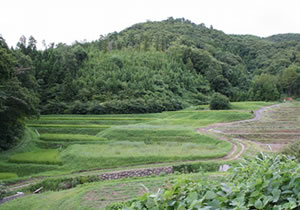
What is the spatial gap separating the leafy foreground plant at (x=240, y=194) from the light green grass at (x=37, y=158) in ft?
78.1

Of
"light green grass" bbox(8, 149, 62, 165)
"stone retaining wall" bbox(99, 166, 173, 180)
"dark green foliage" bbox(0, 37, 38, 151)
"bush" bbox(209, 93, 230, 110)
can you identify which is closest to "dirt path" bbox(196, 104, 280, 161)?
"stone retaining wall" bbox(99, 166, 173, 180)

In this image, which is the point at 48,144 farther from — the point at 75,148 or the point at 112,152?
the point at 112,152

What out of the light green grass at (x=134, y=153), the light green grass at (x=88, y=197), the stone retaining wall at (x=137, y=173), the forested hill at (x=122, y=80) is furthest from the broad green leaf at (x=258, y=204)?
the forested hill at (x=122, y=80)

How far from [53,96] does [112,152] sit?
1492 inches

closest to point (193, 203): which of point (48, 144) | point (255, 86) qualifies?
point (48, 144)

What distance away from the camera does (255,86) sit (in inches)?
2916

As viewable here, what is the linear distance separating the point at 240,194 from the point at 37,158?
26654mm

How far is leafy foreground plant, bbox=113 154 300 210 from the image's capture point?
7.28 ft

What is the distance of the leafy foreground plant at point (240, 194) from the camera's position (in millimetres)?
2219

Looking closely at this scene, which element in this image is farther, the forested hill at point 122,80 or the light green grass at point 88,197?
the forested hill at point 122,80

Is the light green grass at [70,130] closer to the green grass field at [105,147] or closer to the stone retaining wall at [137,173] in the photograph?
the green grass field at [105,147]

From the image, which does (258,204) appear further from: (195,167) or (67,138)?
(67,138)

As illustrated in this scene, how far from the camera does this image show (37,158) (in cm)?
2495

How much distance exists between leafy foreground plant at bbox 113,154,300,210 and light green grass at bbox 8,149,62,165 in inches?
937
